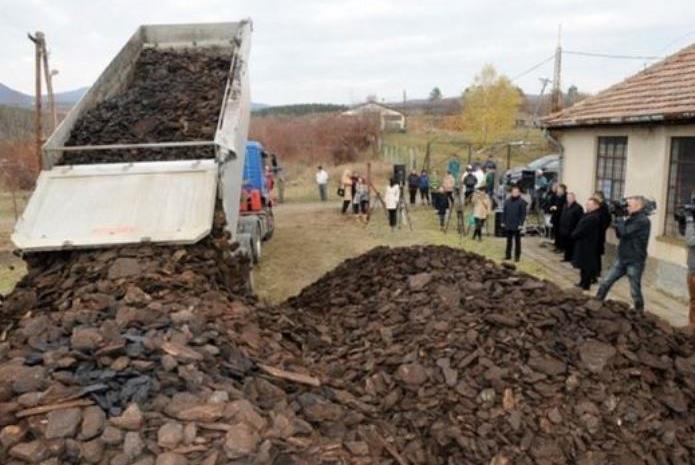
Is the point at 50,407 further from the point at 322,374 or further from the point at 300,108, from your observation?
the point at 300,108

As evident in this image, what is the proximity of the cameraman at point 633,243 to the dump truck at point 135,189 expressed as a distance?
5.08 metres

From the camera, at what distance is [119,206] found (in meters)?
6.00

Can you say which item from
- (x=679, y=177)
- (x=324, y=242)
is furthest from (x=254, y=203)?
(x=679, y=177)

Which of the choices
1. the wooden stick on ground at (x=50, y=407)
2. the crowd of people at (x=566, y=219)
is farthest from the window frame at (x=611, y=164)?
the wooden stick on ground at (x=50, y=407)

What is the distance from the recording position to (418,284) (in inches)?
260

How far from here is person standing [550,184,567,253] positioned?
1248 cm

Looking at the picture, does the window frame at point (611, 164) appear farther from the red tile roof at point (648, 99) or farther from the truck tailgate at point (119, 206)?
the truck tailgate at point (119, 206)

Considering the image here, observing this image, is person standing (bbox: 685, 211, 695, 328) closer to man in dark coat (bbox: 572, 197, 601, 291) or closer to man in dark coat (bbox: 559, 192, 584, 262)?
man in dark coat (bbox: 572, 197, 601, 291)

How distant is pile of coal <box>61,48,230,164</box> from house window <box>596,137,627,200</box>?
7.54 metres

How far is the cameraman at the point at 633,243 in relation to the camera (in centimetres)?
773

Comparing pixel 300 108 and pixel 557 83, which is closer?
pixel 557 83

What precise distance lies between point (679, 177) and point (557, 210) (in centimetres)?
340

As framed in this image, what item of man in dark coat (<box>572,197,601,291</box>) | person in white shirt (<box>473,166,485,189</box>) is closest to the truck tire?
man in dark coat (<box>572,197,601,291</box>)

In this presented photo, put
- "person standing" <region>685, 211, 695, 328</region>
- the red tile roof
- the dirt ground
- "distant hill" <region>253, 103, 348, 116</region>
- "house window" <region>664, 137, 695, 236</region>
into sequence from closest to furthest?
"person standing" <region>685, 211, 695, 328</region>, "house window" <region>664, 137, 695, 236</region>, the red tile roof, the dirt ground, "distant hill" <region>253, 103, 348, 116</region>
